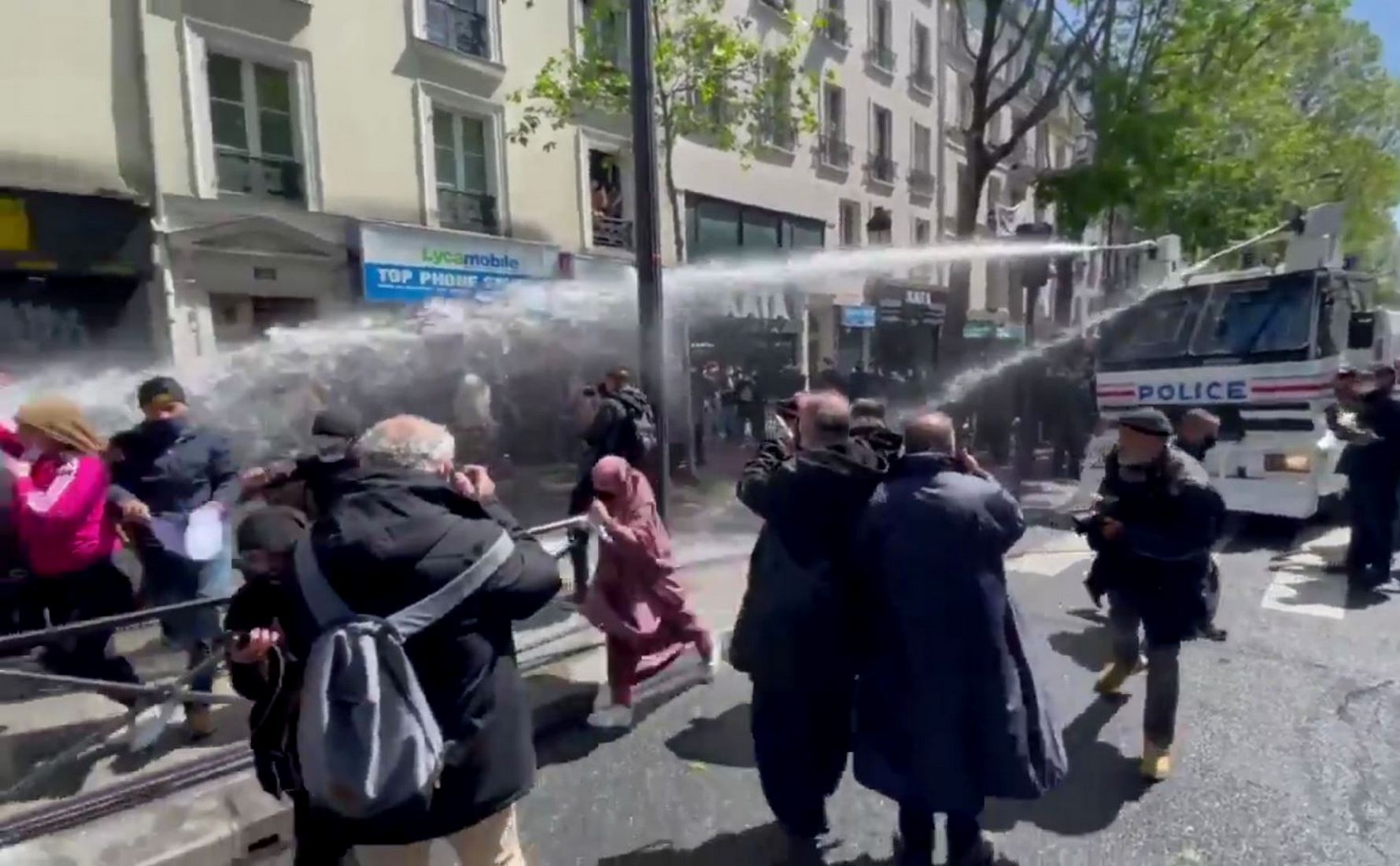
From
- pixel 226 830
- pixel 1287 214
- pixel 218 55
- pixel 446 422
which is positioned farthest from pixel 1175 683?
pixel 218 55

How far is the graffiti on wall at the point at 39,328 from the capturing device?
356 inches

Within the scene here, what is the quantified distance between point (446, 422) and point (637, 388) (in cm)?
604

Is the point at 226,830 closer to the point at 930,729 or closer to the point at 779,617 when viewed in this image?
the point at 779,617

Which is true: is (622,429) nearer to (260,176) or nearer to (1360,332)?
(1360,332)

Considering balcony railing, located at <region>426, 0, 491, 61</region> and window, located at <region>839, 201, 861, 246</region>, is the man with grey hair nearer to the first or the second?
balcony railing, located at <region>426, 0, 491, 61</region>

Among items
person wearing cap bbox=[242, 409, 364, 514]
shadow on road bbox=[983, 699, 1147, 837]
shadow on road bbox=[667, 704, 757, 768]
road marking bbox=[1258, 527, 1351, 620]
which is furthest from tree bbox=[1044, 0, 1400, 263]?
person wearing cap bbox=[242, 409, 364, 514]

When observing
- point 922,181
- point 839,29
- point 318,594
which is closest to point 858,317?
point 922,181

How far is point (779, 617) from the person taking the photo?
3.11 m

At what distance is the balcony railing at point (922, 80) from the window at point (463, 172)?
527 inches

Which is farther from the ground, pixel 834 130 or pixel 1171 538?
pixel 834 130

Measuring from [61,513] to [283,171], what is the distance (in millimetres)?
8591

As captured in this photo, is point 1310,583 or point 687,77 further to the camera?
point 687,77

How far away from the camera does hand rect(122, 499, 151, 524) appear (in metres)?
4.00

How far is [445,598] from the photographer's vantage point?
2.15 m
